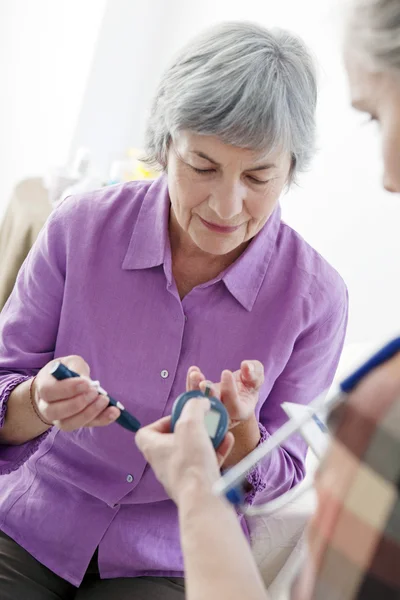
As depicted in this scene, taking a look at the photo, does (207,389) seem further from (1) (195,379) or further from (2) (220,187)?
(2) (220,187)

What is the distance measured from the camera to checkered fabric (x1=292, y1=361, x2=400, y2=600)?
688 mm

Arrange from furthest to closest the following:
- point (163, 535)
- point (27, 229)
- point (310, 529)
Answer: point (27, 229), point (163, 535), point (310, 529)

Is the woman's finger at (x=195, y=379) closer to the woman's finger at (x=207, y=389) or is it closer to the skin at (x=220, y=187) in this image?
the woman's finger at (x=207, y=389)

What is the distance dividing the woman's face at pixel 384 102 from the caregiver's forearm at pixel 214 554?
37cm

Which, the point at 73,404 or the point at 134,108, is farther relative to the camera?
the point at 134,108

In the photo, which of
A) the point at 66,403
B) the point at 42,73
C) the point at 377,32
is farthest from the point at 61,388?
the point at 42,73

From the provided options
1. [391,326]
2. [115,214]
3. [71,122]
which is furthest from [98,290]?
[71,122]

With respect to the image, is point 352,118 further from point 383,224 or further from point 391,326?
point 391,326

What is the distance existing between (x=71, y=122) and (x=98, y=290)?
1533 millimetres

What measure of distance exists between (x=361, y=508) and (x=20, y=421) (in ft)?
2.36

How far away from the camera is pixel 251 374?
1193 mm

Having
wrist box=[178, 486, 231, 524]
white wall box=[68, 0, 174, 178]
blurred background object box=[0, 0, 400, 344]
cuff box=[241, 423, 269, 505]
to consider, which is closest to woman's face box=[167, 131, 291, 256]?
cuff box=[241, 423, 269, 505]

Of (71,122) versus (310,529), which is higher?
(310,529)

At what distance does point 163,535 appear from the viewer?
1.35 metres
